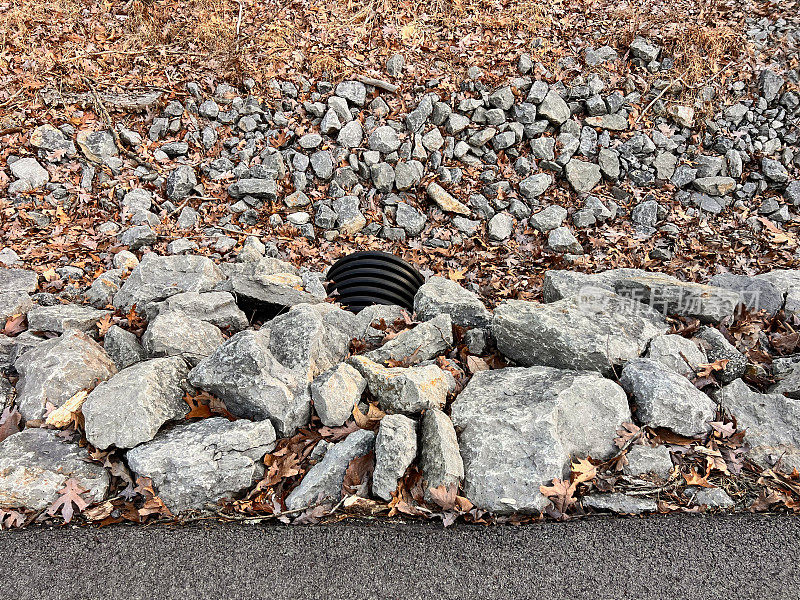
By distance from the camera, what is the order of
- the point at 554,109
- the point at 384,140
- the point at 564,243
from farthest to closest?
the point at 554,109
the point at 384,140
the point at 564,243

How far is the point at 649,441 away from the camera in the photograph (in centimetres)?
341

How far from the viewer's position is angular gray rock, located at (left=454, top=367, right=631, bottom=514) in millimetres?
3080

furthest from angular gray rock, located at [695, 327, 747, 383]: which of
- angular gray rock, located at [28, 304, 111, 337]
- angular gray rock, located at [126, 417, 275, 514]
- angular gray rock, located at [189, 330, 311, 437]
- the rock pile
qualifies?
angular gray rock, located at [28, 304, 111, 337]

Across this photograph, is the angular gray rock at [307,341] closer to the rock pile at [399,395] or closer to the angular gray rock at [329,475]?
the rock pile at [399,395]

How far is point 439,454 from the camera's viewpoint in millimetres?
3111

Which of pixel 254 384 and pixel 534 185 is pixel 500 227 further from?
pixel 254 384

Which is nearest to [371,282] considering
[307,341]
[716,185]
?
[307,341]

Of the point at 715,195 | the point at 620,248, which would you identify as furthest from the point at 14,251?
the point at 715,195

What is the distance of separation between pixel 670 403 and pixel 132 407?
11.1 ft

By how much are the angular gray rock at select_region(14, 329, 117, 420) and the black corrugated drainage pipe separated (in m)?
2.26

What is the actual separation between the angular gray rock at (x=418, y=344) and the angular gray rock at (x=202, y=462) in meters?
1.07

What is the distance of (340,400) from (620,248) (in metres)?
5.27

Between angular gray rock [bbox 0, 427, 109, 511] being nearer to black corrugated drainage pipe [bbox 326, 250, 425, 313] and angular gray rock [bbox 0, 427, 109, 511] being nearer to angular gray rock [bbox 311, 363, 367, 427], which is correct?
angular gray rock [bbox 311, 363, 367, 427]

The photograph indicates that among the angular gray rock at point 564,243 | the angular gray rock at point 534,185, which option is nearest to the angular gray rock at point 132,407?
the angular gray rock at point 564,243
